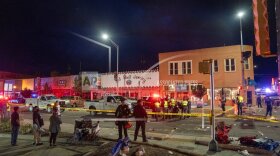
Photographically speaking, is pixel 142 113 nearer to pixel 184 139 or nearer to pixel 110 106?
pixel 184 139

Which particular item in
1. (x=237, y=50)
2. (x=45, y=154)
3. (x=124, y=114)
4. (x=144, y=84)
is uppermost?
(x=237, y=50)

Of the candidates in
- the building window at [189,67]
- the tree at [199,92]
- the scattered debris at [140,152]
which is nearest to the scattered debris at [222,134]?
the scattered debris at [140,152]

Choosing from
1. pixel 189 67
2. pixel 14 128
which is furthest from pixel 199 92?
pixel 14 128

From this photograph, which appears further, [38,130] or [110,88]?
[110,88]

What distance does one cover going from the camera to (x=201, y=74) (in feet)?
133

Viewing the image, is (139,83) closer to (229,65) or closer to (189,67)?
(189,67)

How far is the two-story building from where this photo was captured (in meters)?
37.9

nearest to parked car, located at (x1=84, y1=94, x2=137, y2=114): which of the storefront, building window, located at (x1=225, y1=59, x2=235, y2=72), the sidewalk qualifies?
the sidewalk

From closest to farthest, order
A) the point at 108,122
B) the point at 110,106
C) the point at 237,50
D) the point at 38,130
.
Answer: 1. the point at 38,130
2. the point at 108,122
3. the point at 110,106
4. the point at 237,50

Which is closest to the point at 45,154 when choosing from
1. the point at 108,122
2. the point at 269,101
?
the point at 108,122

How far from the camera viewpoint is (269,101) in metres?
A: 22.4

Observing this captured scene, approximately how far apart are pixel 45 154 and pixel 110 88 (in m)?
36.6

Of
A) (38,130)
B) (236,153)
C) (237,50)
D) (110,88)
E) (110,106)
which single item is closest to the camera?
(236,153)

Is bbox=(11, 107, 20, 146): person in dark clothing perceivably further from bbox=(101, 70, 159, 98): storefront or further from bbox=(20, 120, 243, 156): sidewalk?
bbox=(101, 70, 159, 98): storefront
